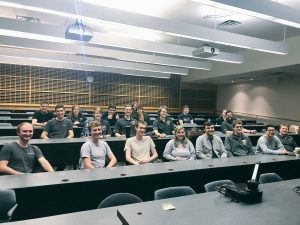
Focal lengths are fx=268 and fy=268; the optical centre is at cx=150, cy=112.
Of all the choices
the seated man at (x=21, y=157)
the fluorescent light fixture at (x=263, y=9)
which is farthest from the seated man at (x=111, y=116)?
the fluorescent light fixture at (x=263, y=9)

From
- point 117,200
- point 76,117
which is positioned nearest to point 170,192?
point 117,200

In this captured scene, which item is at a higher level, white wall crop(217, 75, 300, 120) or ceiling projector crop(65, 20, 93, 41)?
ceiling projector crop(65, 20, 93, 41)

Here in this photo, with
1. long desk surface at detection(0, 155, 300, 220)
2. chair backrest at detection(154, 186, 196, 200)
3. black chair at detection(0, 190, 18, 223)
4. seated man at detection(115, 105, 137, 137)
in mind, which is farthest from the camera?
seated man at detection(115, 105, 137, 137)

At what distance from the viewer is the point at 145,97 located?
1319 centimetres

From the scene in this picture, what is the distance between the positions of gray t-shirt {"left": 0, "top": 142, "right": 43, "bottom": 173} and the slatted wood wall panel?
8.46m

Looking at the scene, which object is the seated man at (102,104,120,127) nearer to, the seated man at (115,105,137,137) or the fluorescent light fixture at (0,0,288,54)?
the seated man at (115,105,137,137)

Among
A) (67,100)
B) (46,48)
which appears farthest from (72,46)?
(67,100)

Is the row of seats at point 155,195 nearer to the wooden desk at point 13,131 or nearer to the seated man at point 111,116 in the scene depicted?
the wooden desk at point 13,131

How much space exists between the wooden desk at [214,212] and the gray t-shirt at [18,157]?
5.92 feet

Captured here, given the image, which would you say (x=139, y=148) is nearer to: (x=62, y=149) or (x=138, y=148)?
(x=138, y=148)

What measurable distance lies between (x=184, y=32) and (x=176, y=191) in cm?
366

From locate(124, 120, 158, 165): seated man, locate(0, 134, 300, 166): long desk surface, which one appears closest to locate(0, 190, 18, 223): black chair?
locate(124, 120, 158, 165): seated man

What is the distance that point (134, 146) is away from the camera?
13.7 ft

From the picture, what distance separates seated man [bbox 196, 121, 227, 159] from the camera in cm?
460
